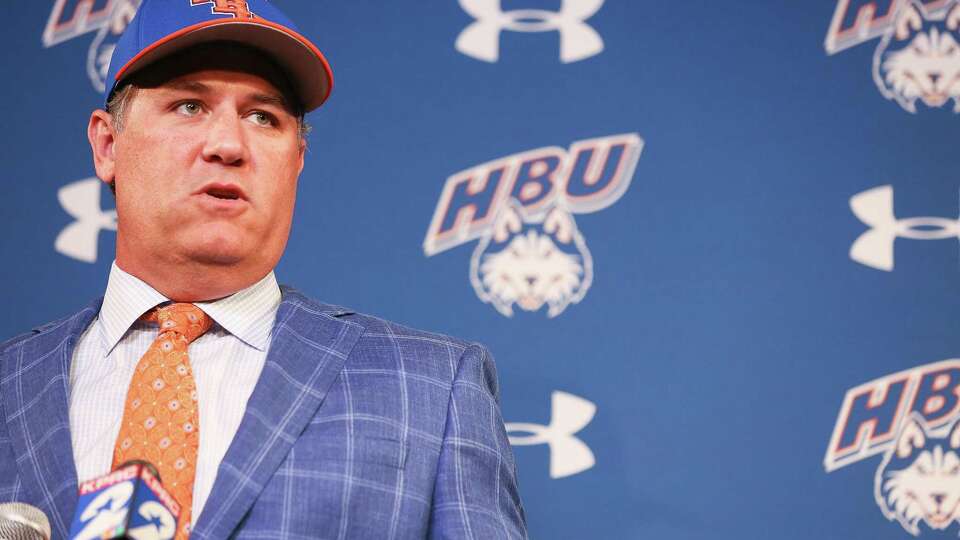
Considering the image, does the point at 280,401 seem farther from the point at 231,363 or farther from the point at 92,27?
the point at 92,27

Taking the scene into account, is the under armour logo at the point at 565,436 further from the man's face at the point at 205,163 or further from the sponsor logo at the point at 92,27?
the sponsor logo at the point at 92,27

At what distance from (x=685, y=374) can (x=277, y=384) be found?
64cm

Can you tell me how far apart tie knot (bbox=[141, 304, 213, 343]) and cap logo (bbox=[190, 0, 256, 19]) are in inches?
11.4

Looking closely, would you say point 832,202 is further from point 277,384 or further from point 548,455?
point 277,384

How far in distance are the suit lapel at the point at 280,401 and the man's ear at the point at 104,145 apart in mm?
227

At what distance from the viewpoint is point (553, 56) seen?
1488 mm

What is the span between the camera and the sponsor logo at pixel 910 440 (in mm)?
1407

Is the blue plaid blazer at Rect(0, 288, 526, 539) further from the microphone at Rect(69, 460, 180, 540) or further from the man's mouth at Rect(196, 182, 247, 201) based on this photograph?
the microphone at Rect(69, 460, 180, 540)

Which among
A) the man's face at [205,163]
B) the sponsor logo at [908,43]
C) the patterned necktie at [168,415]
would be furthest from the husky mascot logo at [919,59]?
the patterned necktie at [168,415]

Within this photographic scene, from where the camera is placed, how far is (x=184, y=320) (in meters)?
1.05

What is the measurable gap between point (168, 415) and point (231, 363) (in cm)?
9

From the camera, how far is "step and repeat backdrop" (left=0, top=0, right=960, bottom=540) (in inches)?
55.5

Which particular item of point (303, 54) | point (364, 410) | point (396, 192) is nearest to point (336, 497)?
point (364, 410)

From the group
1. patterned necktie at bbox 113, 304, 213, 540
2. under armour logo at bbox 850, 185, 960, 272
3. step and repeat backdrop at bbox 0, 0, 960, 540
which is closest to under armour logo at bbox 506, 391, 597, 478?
step and repeat backdrop at bbox 0, 0, 960, 540
